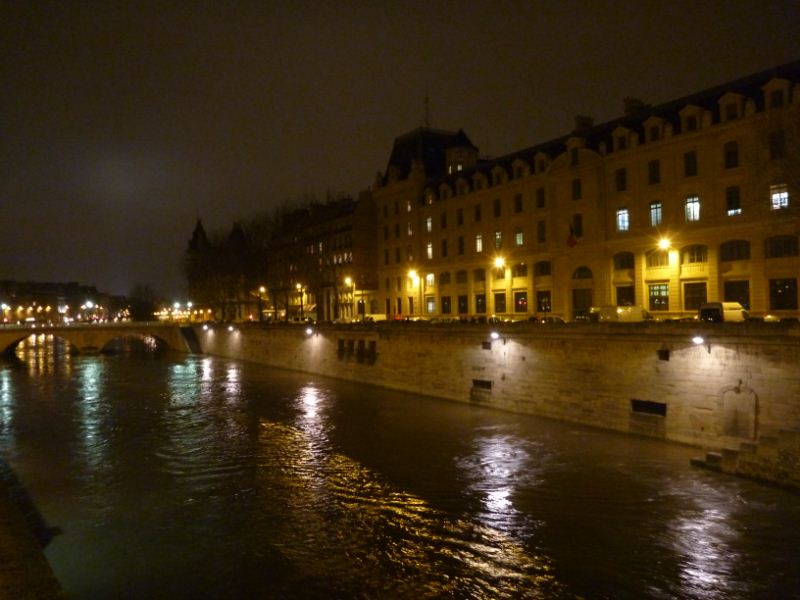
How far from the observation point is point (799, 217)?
25219mm

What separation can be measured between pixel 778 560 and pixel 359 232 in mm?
63499

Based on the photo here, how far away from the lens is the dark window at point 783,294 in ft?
119

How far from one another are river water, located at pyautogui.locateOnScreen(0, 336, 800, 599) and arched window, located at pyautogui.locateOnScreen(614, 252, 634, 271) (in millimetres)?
19236

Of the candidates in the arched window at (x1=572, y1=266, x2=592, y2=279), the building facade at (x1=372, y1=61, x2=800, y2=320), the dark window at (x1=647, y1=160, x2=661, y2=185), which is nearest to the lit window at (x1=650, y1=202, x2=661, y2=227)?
the building facade at (x1=372, y1=61, x2=800, y2=320)

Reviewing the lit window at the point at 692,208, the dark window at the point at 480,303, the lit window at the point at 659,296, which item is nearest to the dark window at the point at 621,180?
the lit window at the point at 692,208

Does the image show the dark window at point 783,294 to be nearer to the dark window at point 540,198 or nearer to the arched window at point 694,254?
the arched window at point 694,254

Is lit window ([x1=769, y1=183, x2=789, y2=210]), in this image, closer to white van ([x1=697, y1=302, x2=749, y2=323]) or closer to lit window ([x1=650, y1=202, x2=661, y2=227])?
lit window ([x1=650, y1=202, x2=661, y2=227])

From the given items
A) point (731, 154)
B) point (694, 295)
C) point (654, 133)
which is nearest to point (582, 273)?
point (694, 295)

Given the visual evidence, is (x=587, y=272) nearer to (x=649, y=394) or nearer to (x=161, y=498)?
(x=649, y=394)

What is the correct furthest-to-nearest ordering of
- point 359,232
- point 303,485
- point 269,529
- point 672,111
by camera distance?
point 359,232
point 672,111
point 303,485
point 269,529

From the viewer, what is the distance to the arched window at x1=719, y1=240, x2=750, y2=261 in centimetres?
3853

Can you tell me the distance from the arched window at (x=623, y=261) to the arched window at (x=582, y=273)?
2347 millimetres

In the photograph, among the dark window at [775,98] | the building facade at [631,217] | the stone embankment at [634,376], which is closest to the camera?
the stone embankment at [634,376]

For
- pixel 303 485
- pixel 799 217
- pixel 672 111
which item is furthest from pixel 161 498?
pixel 672 111
